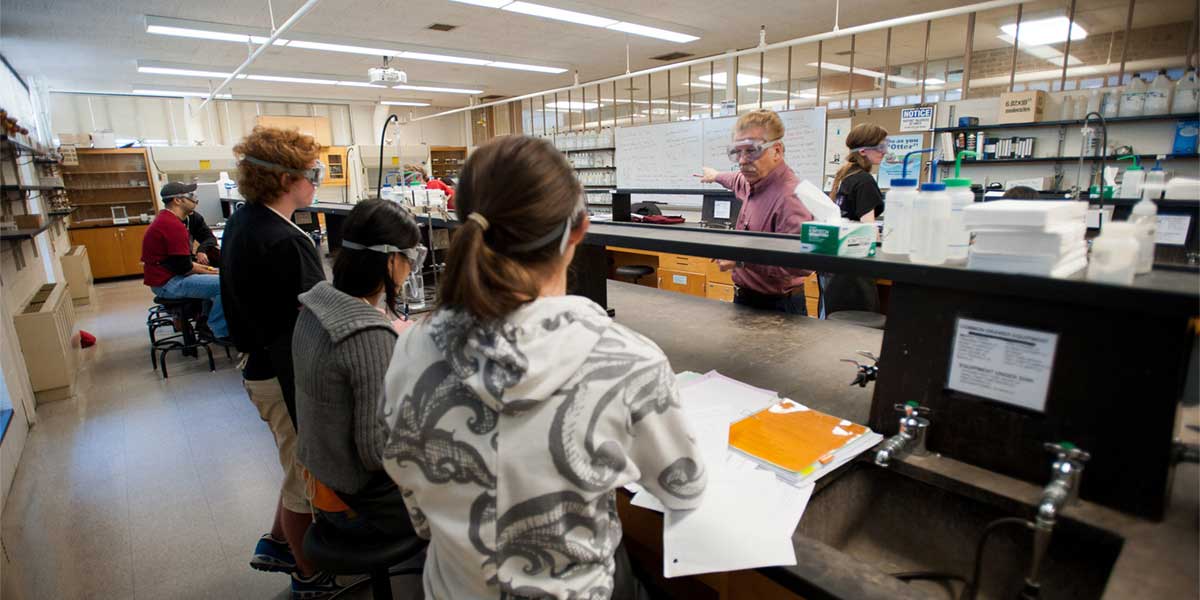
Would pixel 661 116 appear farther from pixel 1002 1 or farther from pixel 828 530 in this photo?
pixel 828 530

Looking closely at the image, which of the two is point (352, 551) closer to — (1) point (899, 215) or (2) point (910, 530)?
(2) point (910, 530)

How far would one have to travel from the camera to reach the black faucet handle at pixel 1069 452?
90 centimetres

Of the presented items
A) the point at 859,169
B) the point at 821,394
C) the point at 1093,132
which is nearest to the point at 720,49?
the point at 1093,132

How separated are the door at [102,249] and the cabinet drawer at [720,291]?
28.6 feet

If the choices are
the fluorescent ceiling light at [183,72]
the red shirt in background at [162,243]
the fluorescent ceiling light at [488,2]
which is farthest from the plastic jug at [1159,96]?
the fluorescent ceiling light at [183,72]

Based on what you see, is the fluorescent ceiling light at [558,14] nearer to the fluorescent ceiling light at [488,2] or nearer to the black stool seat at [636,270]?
the fluorescent ceiling light at [488,2]

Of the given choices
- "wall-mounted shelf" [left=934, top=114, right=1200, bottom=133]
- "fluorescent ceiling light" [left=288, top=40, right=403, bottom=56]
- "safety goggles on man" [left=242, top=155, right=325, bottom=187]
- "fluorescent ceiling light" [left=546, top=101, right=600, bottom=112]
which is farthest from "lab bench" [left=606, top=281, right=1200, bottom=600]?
"fluorescent ceiling light" [left=546, top=101, right=600, bottom=112]

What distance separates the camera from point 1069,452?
908 millimetres

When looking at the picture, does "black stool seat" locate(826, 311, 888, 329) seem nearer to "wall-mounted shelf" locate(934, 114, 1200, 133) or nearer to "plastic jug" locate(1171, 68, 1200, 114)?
"wall-mounted shelf" locate(934, 114, 1200, 133)

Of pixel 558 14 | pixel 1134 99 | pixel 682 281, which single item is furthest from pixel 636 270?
pixel 1134 99

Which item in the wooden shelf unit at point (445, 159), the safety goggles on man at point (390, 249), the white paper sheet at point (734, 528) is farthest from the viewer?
the wooden shelf unit at point (445, 159)

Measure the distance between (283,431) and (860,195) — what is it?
3194 mm

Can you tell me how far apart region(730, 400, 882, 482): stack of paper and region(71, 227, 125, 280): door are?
1006 cm

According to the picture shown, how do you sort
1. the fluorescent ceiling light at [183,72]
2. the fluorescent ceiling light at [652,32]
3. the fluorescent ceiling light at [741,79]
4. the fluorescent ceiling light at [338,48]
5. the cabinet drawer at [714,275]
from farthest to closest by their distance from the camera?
the fluorescent ceiling light at [741,79] < the fluorescent ceiling light at [183,72] < the fluorescent ceiling light at [652,32] < the fluorescent ceiling light at [338,48] < the cabinet drawer at [714,275]
